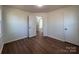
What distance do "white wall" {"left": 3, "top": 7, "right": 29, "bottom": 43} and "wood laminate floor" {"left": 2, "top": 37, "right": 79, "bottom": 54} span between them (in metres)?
0.14

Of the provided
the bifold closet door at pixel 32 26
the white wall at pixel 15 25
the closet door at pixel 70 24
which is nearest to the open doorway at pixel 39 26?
the bifold closet door at pixel 32 26

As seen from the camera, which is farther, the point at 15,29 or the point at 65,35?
the point at 15,29

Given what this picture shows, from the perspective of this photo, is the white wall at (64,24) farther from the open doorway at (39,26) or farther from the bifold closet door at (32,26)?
the bifold closet door at (32,26)

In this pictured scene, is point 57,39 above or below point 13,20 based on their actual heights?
below

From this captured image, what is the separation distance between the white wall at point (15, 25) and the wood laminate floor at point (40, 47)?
14 centimetres

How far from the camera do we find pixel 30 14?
1.71 metres

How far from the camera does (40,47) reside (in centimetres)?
162

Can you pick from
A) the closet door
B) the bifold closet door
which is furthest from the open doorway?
the closet door

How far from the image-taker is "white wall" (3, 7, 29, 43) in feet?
5.64

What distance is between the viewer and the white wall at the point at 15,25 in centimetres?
172

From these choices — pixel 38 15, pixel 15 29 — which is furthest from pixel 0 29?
pixel 38 15

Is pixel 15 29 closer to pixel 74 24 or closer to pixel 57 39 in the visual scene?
pixel 57 39

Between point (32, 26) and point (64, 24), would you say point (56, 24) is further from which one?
point (32, 26)
